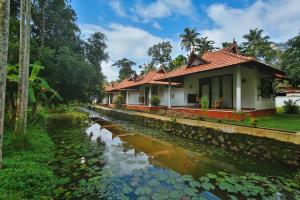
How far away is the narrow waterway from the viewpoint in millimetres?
4531

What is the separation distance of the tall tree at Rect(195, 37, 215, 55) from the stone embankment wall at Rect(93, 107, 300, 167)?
94.9 ft

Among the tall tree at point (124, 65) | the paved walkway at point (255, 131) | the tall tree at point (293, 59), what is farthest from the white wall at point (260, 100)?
the tall tree at point (124, 65)

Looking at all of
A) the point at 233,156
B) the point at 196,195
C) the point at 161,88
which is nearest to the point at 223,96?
the point at 233,156

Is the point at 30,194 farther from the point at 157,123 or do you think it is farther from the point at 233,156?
the point at 157,123

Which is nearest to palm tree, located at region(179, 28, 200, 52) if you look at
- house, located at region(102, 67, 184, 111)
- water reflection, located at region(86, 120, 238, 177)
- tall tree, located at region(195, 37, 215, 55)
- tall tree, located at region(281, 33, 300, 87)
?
tall tree, located at region(195, 37, 215, 55)

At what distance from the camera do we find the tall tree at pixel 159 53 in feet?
151

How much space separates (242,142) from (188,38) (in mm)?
34537

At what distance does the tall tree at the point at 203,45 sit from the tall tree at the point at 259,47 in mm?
5877

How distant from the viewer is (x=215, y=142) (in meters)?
8.88

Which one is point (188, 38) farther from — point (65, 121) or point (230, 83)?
point (65, 121)

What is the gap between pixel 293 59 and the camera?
33.8ft

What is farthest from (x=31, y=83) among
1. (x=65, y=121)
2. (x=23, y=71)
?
(x=65, y=121)

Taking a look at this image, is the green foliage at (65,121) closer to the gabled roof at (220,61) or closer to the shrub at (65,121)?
the shrub at (65,121)

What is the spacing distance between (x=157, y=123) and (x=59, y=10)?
12873mm
